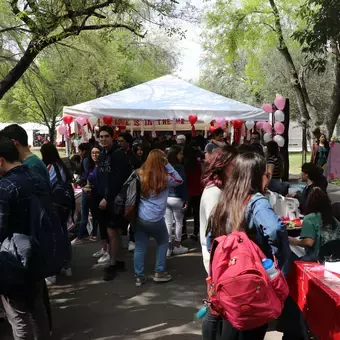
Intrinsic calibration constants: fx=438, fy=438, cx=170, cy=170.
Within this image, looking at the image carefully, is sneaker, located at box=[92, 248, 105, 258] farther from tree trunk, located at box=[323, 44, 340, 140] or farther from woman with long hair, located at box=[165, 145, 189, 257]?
tree trunk, located at box=[323, 44, 340, 140]

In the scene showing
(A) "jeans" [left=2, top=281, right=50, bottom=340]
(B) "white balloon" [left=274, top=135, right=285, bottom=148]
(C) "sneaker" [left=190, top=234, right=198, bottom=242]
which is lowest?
(C) "sneaker" [left=190, top=234, right=198, bottom=242]

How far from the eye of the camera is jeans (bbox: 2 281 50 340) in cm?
304

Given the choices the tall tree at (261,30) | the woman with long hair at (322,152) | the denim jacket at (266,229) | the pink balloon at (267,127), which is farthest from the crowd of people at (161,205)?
the tall tree at (261,30)

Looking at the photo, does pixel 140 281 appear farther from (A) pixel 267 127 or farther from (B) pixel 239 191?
(A) pixel 267 127

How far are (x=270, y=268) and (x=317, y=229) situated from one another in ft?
4.71

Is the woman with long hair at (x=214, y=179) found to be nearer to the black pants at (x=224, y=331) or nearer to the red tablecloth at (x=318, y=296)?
the black pants at (x=224, y=331)

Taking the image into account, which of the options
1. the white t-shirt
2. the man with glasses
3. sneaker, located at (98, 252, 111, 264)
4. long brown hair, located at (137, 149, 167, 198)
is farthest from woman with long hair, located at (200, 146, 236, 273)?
sneaker, located at (98, 252, 111, 264)

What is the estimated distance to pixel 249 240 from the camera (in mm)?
2439

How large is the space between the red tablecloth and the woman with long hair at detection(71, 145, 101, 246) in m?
3.64

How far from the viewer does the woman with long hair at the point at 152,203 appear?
5.15 metres

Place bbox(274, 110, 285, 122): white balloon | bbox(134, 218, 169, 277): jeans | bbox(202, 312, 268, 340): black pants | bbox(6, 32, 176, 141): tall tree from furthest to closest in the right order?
1. bbox(6, 32, 176, 141): tall tree
2. bbox(274, 110, 285, 122): white balloon
3. bbox(134, 218, 169, 277): jeans
4. bbox(202, 312, 268, 340): black pants

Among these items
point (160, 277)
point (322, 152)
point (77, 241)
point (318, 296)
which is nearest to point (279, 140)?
point (322, 152)

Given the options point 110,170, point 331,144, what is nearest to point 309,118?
point 331,144

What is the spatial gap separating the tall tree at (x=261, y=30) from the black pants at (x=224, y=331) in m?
13.3
